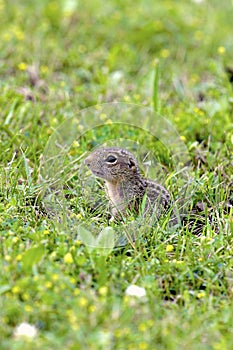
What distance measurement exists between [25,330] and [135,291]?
0.59 metres

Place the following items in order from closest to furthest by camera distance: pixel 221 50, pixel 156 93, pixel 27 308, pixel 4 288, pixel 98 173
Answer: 1. pixel 27 308
2. pixel 4 288
3. pixel 98 173
4. pixel 156 93
5. pixel 221 50

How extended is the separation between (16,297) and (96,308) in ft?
1.26

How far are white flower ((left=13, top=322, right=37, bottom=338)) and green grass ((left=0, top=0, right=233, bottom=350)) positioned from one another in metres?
0.03

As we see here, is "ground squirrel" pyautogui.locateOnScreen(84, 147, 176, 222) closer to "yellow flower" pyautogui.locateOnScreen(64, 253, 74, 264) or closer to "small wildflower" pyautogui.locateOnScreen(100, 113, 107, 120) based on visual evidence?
"yellow flower" pyautogui.locateOnScreen(64, 253, 74, 264)

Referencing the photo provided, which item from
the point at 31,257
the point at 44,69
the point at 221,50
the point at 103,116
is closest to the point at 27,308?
the point at 31,257

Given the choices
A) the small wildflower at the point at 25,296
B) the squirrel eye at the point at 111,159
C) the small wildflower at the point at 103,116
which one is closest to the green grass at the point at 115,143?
the small wildflower at the point at 25,296

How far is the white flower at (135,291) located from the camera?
3236 mm

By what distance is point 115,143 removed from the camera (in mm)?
4559

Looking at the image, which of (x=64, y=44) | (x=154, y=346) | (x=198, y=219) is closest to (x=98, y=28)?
(x=64, y=44)

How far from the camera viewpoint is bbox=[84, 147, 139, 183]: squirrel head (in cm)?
401

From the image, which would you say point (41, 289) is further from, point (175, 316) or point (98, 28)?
point (98, 28)

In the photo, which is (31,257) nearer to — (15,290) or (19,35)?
(15,290)

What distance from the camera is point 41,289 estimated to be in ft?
10.3

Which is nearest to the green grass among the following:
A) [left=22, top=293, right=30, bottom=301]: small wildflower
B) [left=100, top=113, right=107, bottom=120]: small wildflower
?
[left=22, top=293, right=30, bottom=301]: small wildflower
